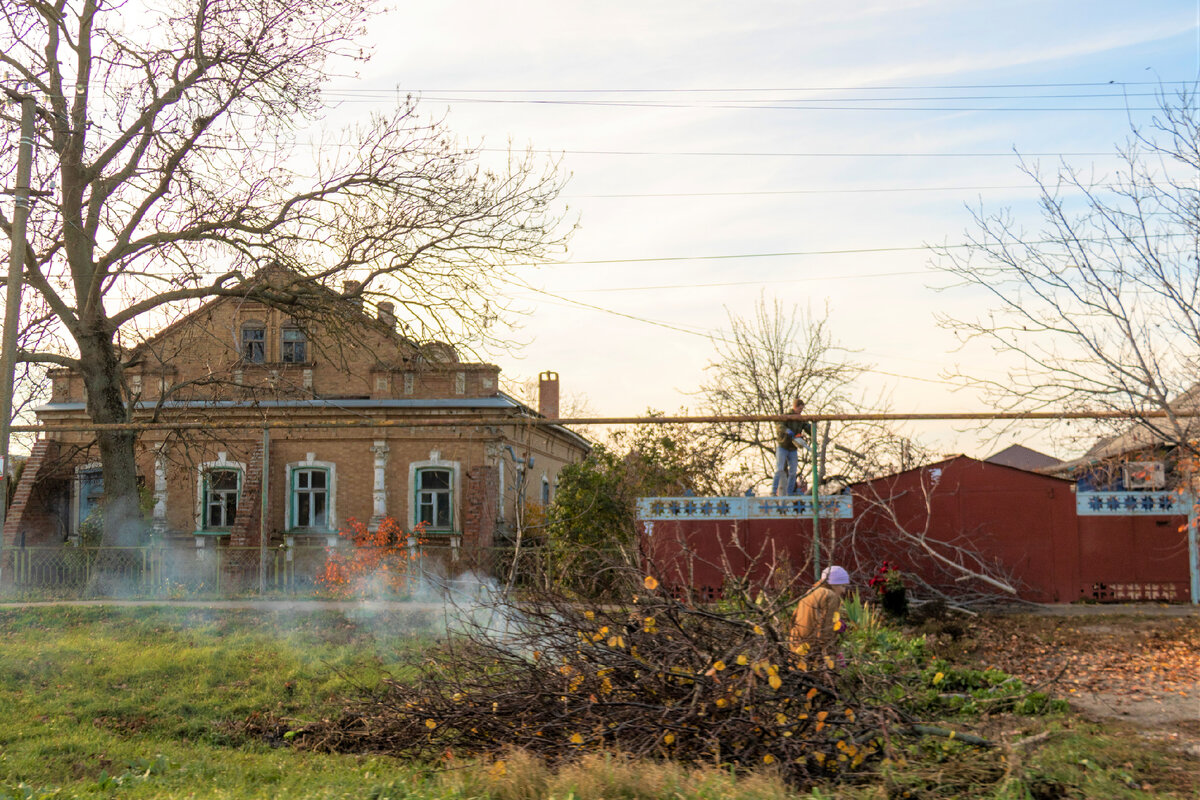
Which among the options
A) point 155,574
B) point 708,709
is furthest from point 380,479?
point 708,709

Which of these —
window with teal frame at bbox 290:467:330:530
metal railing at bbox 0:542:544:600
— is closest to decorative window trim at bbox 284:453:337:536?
window with teal frame at bbox 290:467:330:530

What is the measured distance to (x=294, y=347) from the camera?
2694 centimetres

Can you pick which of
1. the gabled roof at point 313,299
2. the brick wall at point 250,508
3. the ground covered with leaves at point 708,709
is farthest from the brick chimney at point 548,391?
the ground covered with leaves at point 708,709

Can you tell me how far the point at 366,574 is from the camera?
13016 mm

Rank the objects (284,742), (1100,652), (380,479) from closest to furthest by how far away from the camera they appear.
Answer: (284,742)
(1100,652)
(380,479)

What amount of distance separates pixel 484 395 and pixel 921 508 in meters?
14.7

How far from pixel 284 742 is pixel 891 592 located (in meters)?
7.22

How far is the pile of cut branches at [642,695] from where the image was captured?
19.9 feet

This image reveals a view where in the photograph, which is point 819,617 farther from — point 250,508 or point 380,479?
point 250,508

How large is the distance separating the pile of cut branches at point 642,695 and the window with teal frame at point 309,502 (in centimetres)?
1843

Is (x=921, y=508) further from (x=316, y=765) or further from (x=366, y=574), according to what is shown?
(x=316, y=765)

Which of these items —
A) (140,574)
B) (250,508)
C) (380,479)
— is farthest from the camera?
(380,479)

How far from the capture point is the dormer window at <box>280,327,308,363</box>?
87.0 ft

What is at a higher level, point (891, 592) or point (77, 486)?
point (77, 486)
